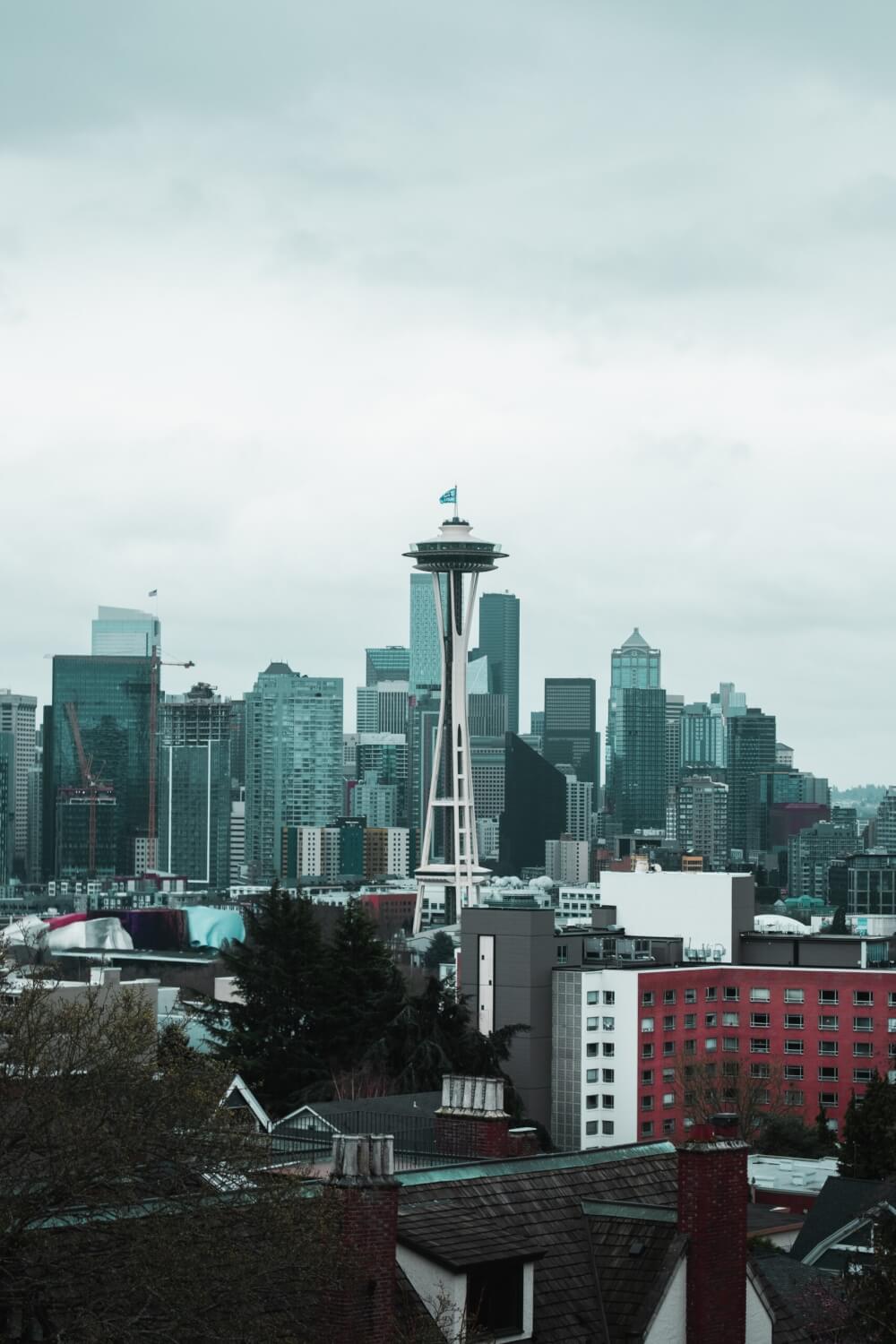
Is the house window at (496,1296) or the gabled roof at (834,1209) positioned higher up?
the house window at (496,1296)

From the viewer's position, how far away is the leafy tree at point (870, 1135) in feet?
201

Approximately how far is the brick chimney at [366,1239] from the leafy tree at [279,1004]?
46.8 meters

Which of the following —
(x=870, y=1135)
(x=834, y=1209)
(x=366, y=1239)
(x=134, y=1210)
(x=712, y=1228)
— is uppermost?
(x=134, y=1210)

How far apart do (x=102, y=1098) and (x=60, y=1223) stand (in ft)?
3.69

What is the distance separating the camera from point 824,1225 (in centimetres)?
4594

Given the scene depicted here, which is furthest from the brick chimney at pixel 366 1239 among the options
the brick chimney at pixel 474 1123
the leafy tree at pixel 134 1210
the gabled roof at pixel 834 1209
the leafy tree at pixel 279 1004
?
the leafy tree at pixel 279 1004

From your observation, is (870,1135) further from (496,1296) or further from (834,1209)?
(496,1296)

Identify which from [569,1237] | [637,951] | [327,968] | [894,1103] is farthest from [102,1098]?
[637,951]

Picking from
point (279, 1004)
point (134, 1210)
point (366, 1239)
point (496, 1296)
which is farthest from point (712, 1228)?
point (279, 1004)

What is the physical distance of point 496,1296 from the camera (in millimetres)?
22391

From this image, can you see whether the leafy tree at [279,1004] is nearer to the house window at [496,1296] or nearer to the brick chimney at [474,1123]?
the brick chimney at [474,1123]

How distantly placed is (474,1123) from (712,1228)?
6.26 meters

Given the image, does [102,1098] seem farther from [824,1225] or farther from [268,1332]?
[824,1225]

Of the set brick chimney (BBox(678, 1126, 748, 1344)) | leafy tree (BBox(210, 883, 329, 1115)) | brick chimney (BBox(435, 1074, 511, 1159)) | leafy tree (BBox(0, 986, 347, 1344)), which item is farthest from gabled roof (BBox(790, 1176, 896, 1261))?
leafy tree (BBox(0, 986, 347, 1344))
